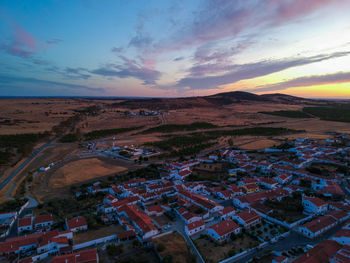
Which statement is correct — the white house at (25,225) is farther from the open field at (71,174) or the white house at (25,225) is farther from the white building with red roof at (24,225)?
the open field at (71,174)

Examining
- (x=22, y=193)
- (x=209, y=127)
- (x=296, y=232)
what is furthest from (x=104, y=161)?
(x=209, y=127)

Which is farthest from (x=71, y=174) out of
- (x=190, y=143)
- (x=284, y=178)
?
(x=284, y=178)

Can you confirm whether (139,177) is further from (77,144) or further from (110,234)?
(77,144)

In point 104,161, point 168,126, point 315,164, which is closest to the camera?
point 315,164

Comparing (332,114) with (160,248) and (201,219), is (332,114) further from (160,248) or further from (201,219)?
(160,248)

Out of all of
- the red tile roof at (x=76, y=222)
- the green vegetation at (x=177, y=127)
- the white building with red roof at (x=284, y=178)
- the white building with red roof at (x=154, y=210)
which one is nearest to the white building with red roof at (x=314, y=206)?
the white building with red roof at (x=284, y=178)

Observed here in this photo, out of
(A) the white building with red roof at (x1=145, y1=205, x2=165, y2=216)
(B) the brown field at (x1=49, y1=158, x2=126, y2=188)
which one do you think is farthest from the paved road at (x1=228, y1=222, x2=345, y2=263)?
(B) the brown field at (x1=49, y1=158, x2=126, y2=188)
